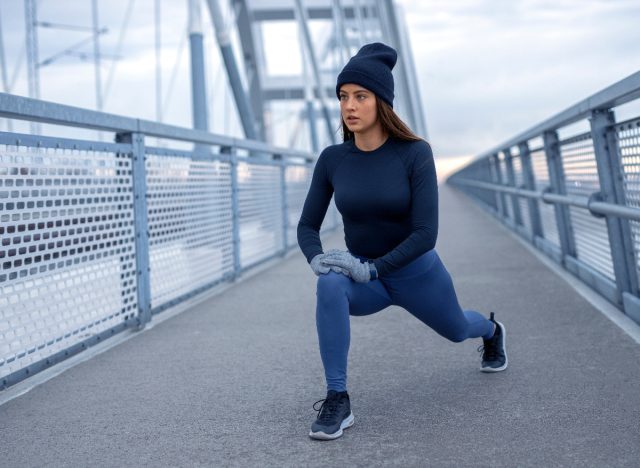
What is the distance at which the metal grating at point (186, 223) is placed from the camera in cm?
532

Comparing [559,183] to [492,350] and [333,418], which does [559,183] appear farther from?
[333,418]

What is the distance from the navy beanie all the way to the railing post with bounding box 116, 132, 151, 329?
2.17 m

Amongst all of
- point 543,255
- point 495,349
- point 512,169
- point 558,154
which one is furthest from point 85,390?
point 512,169

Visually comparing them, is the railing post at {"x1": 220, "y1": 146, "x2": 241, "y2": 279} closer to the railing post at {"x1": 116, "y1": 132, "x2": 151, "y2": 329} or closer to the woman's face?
the railing post at {"x1": 116, "y1": 132, "x2": 151, "y2": 329}

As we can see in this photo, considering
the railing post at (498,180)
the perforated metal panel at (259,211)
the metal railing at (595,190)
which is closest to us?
the metal railing at (595,190)

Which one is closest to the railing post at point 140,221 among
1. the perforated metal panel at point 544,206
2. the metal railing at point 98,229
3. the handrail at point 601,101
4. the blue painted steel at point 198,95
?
the metal railing at point 98,229

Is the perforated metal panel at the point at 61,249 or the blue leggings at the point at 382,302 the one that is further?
the perforated metal panel at the point at 61,249

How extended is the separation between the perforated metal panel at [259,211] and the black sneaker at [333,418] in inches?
190

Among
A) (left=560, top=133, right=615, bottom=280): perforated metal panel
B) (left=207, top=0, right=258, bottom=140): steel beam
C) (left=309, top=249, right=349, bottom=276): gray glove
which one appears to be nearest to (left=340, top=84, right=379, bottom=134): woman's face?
(left=309, top=249, right=349, bottom=276): gray glove

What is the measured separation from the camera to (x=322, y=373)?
3744mm

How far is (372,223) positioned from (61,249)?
1.80m

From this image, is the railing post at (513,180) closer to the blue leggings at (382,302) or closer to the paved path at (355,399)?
the paved path at (355,399)

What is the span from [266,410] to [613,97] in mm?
2588

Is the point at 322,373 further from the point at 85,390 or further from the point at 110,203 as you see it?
the point at 110,203
